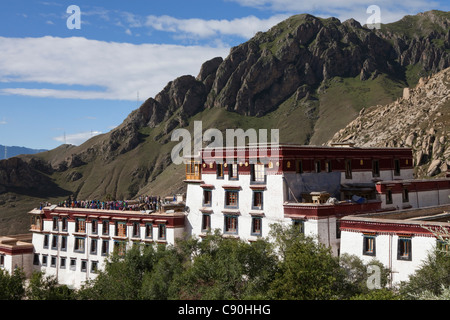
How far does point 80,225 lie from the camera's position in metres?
63.7

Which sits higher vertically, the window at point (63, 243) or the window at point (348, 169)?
the window at point (348, 169)

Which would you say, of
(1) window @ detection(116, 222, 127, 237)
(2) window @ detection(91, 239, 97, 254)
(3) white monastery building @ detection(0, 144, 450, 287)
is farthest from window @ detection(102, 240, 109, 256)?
(1) window @ detection(116, 222, 127, 237)

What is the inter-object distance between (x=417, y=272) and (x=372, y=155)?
81.9 feet

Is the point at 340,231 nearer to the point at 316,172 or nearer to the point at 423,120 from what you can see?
the point at 316,172

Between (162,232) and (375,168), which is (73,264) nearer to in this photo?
(162,232)

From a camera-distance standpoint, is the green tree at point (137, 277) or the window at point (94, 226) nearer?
the green tree at point (137, 277)

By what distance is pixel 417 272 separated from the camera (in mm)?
33844

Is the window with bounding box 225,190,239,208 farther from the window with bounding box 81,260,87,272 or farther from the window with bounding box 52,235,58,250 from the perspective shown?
the window with bounding box 52,235,58,250

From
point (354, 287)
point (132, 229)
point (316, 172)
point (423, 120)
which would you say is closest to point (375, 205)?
point (316, 172)

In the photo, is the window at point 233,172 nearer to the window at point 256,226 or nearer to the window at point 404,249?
the window at point 256,226

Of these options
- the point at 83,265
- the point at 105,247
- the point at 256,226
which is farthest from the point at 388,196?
the point at 83,265

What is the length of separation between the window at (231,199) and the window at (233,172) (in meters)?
1.50

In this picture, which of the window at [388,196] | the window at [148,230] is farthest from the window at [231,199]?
the window at [388,196]

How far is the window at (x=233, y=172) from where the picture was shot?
170 feet
